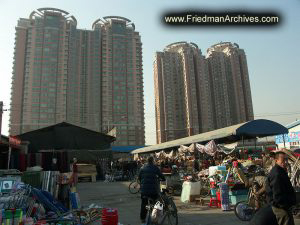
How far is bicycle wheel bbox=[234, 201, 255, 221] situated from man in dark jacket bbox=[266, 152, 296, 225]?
13.5ft

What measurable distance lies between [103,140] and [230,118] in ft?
190

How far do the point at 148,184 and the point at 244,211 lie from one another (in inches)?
121

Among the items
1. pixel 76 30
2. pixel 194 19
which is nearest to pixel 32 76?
pixel 76 30

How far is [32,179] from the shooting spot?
9.92 m

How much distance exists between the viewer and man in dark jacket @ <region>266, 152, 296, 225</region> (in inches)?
146

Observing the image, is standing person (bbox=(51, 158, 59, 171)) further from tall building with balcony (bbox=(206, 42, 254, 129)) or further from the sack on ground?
tall building with balcony (bbox=(206, 42, 254, 129))

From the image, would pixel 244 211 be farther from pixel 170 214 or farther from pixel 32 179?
pixel 32 179

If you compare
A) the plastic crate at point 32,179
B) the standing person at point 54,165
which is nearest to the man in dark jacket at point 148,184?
the plastic crate at point 32,179

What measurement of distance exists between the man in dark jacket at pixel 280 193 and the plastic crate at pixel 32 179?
27.6 ft

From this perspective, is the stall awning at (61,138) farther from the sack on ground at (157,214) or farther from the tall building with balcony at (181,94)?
the tall building with balcony at (181,94)

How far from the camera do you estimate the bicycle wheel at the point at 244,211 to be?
7.95 m

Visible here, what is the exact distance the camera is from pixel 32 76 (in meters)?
75.9

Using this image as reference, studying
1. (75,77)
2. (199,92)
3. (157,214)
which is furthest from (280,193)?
(75,77)

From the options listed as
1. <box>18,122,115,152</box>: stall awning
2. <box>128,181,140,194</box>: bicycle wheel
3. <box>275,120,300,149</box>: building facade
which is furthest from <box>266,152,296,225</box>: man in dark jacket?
<box>18,122,115,152</box>: stall awning
